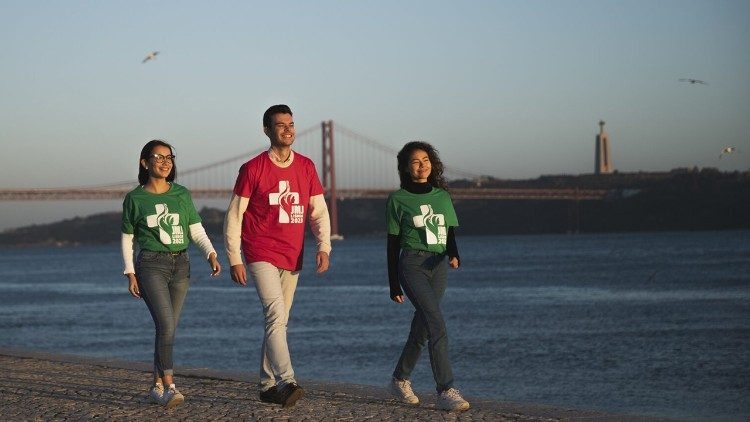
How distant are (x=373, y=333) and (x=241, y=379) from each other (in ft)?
44.4

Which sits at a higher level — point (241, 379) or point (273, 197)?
point (273, 197)

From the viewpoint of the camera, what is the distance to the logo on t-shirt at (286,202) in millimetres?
5785

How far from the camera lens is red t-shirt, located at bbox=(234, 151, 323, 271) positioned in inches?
228

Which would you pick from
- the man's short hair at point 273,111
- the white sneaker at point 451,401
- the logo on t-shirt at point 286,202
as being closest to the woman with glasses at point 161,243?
the logo on t-shirt at point 286,202

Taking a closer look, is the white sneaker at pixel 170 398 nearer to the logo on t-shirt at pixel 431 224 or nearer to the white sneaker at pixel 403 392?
the white sneaker at pixel 403 392

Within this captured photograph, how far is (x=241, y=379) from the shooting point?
7375mm

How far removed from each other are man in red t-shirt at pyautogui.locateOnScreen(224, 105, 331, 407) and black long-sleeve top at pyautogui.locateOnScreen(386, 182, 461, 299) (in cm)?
30

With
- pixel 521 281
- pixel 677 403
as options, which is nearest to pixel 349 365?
pixel 677 403

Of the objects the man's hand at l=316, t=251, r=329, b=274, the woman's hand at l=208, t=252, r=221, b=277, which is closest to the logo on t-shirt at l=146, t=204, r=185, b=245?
the woman's hand at l=208, t=252, r=221, b=277

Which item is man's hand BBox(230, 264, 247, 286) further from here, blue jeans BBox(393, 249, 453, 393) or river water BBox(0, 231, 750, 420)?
river water BBox(0, 231, 750, 420)

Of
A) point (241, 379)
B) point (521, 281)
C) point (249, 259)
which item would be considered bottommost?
point (521, 281)

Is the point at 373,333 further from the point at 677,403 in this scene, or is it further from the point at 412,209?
the point at 412,209

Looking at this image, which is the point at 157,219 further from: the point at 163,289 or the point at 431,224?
the point at 431,224

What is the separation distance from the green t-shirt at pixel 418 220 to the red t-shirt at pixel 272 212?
0.44 metres
